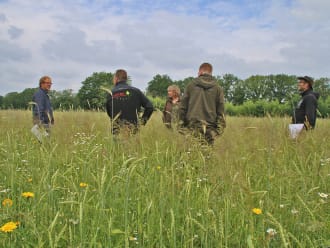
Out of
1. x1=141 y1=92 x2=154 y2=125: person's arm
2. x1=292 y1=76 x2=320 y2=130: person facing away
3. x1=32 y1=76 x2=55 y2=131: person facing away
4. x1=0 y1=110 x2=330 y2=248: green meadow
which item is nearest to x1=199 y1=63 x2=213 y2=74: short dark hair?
x1=141 y1=92 x2=154 y2=125: person's arm

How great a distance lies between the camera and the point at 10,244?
189 centimetres

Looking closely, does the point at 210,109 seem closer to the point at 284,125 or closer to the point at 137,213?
the point at 284,125

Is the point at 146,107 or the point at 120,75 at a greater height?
the point at 120,75

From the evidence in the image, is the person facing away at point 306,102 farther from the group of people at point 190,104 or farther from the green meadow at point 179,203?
the green meadow at point 179,203

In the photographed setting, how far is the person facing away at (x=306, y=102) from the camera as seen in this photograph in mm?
5367

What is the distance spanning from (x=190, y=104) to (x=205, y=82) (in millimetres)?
403

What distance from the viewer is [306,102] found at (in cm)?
542

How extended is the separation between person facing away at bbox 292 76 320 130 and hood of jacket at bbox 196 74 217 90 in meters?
1.62

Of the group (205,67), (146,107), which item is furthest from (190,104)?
(146,107)

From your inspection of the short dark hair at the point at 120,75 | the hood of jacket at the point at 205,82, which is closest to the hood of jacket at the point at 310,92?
the hood of jacket at the point at 205,82

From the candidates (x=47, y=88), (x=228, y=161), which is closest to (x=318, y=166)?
(x=228, y=161)

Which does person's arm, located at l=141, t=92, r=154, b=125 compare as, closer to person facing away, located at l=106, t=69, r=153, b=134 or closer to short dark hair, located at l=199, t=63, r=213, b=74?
person facing away, located at l=106, t=69, r=153, b=134

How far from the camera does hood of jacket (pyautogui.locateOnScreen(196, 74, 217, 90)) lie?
4.83 meters

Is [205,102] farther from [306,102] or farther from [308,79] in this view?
[308,79]
